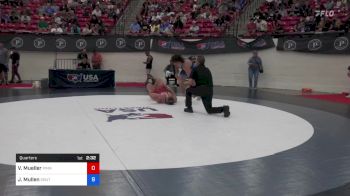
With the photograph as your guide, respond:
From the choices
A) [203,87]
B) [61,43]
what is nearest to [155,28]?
[61,43]

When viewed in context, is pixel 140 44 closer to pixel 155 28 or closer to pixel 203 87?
pixel 155 28

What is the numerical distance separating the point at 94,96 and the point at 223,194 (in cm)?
854

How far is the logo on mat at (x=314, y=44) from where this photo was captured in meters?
14.3

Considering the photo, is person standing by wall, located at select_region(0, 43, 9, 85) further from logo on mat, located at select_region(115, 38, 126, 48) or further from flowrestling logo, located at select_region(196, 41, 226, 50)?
flowrestling logo, located at select_region(196, 41, 226, 50)

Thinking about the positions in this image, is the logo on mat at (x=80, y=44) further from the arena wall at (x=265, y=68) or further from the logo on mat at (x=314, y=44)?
the logo on mat at (x=314, y=44)

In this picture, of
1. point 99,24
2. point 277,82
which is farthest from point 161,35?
point 277,82

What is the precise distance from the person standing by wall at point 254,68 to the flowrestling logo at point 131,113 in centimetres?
717

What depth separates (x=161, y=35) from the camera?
17.5 m

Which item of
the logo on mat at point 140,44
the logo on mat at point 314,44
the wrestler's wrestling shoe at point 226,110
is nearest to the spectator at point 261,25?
the logo on mat at point 314,44

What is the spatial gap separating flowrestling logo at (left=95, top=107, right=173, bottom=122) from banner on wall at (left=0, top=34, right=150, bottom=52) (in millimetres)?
8713

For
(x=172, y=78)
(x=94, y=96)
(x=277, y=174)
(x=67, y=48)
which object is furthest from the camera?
(x=67, y=48)

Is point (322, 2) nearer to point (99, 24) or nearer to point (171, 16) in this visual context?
point (171, 16)

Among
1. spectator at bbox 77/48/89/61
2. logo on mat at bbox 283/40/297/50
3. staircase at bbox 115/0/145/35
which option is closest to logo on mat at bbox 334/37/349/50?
logo on mat at bbox 283/40/297/50
